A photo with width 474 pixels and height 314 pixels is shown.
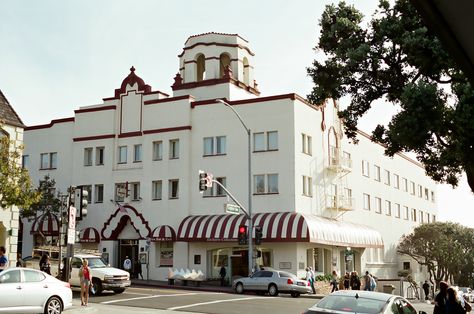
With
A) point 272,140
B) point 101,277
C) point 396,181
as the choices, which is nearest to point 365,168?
point 396,181

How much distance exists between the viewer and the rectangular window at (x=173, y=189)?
147 feet

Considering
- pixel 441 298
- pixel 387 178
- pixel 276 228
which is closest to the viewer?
pixel 441 298

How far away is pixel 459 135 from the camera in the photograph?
527 inches

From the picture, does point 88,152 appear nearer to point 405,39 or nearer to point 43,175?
point 43,175

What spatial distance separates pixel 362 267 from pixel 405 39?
122ft

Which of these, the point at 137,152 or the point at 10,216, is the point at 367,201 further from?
the point at 10,216

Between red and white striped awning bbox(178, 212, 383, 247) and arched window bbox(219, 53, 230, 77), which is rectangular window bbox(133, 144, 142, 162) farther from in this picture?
arched window bbox(219, 53, 230, 77)

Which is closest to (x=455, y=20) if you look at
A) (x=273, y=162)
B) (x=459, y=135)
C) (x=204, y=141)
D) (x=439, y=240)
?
(x=459, y=135)

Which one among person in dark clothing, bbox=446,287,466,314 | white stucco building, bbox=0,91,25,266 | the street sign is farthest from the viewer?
the street sign

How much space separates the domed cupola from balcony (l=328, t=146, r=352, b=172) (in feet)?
49.6

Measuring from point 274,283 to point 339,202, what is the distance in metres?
15.1

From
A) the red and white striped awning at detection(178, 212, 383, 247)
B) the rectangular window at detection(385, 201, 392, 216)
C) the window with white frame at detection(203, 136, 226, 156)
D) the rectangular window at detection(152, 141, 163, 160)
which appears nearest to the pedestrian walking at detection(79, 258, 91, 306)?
the red and white striped awning at detection(178, 212, 383, 247)

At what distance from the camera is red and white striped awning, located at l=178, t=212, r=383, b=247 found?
38388 mm

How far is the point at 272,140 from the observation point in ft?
138
